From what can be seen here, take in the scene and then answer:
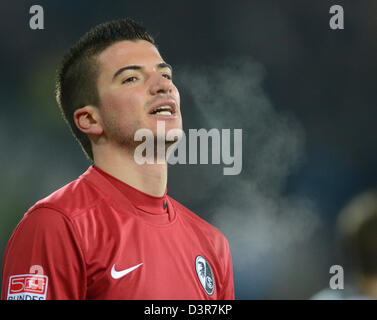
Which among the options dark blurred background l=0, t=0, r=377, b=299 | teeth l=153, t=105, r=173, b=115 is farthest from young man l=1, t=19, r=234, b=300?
dark blurred background l=0, t=0, r=377, b=299

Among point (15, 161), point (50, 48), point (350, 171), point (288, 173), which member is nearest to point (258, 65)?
point (288, 173)

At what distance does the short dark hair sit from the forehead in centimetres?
3

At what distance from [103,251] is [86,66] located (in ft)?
2.55

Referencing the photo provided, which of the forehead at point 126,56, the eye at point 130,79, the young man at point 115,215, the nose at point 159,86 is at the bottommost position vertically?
the young man at point 115,215

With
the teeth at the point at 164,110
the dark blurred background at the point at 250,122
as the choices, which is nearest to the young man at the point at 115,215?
the teeth at the point at 164,110

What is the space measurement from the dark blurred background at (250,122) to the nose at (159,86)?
87 cm

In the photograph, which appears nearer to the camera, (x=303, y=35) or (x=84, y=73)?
(x=84, y=73)

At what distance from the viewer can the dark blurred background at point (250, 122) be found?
8.89 ft

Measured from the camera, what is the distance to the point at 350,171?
299 centimetres

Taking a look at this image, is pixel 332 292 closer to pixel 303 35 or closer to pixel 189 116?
pixel 189 116

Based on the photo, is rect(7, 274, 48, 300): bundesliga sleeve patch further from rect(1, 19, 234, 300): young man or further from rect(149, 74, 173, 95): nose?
rect(149, 74, 173, 95): nose

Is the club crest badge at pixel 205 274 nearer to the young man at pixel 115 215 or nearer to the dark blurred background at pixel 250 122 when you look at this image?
A: the young man at pixel 115 215

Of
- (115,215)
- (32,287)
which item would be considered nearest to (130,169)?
(115,215)

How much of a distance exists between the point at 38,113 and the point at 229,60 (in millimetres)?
1232
